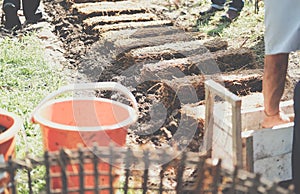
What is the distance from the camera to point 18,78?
470 centimetres

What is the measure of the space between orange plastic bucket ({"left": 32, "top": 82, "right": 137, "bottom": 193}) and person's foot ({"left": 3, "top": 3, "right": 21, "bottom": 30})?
10.6 ft

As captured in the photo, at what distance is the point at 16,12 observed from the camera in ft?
20.0

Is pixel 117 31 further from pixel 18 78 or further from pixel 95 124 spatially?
pixel 95 124

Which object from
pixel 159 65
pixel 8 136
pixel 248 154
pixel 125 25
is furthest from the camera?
pixel 125 25

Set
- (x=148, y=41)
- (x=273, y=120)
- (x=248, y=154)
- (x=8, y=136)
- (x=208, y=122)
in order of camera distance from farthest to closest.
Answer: (x=148, y=41) < (x=208, y=122) < (x=273, y=120) < (x=248, y=154) < (x=8, y=136)

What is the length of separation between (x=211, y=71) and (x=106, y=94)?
0.86 m

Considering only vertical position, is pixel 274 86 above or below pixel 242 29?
above

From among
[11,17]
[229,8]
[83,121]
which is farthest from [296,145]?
[11,17]

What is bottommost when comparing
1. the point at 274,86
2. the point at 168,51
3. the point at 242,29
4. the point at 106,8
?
the point at 242,29

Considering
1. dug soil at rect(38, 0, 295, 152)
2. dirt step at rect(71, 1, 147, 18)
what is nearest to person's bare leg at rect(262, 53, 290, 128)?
dug soil at rect(38, 0, 295, 152)

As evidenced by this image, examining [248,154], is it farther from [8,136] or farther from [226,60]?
[226,60]

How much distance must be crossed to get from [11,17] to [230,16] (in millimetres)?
2349

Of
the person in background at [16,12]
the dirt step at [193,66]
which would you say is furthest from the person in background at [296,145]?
the person in background at [16,12]

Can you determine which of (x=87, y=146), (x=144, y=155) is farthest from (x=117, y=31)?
(x=144, y=155)
